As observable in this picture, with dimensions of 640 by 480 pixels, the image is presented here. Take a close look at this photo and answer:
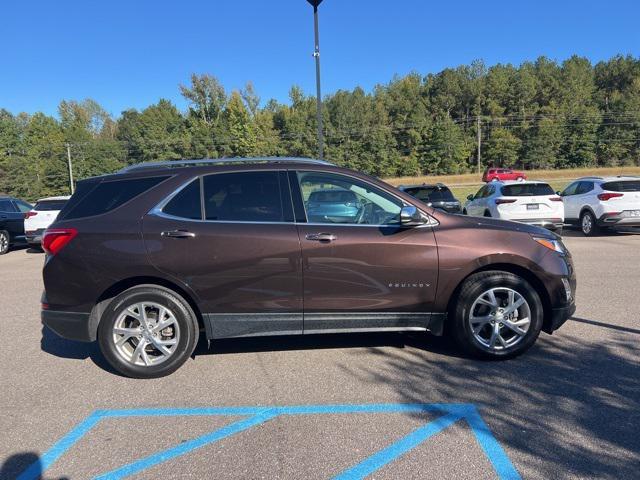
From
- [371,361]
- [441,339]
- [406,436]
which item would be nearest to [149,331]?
[371,361]

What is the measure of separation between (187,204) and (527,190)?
1052cm

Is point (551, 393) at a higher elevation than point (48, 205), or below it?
below

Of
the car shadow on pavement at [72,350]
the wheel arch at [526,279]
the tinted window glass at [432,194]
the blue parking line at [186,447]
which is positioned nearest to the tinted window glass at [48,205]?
the car shadow on pavement at [72,350]

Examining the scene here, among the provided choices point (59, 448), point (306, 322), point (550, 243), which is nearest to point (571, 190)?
point (550, 243)

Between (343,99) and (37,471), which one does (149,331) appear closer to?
(37,471)

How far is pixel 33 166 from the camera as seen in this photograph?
6769cm

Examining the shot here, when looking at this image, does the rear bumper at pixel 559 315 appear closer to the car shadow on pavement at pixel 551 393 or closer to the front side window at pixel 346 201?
the car shadow on pavement at pixel 551 393

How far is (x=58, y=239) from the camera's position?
4.02m

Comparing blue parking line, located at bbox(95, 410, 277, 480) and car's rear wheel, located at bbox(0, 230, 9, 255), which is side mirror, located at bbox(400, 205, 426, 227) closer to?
blue parking line, located at bbox(95, 410, 277, 480)

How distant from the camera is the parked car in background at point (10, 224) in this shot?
42.8ft

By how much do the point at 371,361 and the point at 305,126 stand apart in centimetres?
7806

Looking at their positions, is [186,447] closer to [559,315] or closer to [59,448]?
[59,448]

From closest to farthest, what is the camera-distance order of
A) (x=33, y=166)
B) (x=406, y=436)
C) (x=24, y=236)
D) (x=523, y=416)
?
(x=406, y=436) < (x=523, y=416) < (x=24, y=236) < (x=33, y=166)

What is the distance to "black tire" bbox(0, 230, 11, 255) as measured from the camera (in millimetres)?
12961
